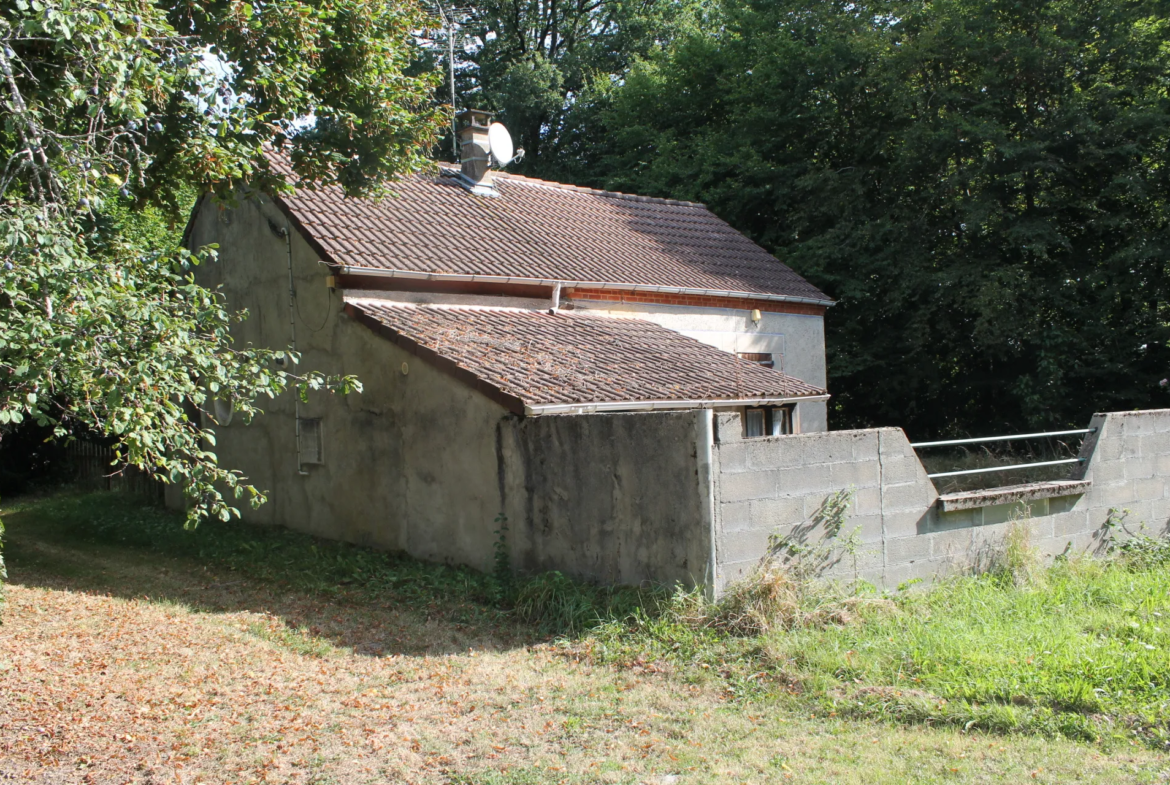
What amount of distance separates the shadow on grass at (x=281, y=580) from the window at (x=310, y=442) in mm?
1078

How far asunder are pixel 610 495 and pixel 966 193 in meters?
14.5

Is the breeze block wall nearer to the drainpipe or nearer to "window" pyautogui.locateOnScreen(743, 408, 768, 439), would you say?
the drainpipe

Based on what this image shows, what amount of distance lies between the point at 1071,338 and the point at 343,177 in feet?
45.3

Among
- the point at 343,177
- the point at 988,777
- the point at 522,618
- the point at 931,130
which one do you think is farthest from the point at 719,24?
the point at 988,777

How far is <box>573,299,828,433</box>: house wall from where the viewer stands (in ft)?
48.4

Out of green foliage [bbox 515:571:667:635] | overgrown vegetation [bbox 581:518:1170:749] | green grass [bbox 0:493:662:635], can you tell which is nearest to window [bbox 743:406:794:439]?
overgrown vegetation [bbox 581:518:1170:749]

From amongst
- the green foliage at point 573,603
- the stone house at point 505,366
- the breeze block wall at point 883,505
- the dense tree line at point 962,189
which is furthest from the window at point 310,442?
the dense tree line at point 962,189

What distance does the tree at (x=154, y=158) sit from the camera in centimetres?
604

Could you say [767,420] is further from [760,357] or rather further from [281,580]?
[281,580]

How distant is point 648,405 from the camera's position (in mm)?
9922

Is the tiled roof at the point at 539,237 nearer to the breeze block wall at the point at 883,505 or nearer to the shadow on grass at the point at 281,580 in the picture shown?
the shadow on grass at the point at 281,580

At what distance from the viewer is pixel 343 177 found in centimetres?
1090

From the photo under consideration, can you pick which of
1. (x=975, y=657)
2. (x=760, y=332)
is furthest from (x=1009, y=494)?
(x=760, y=332)

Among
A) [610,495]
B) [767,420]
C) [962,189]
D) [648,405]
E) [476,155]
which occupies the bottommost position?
[610,495]
